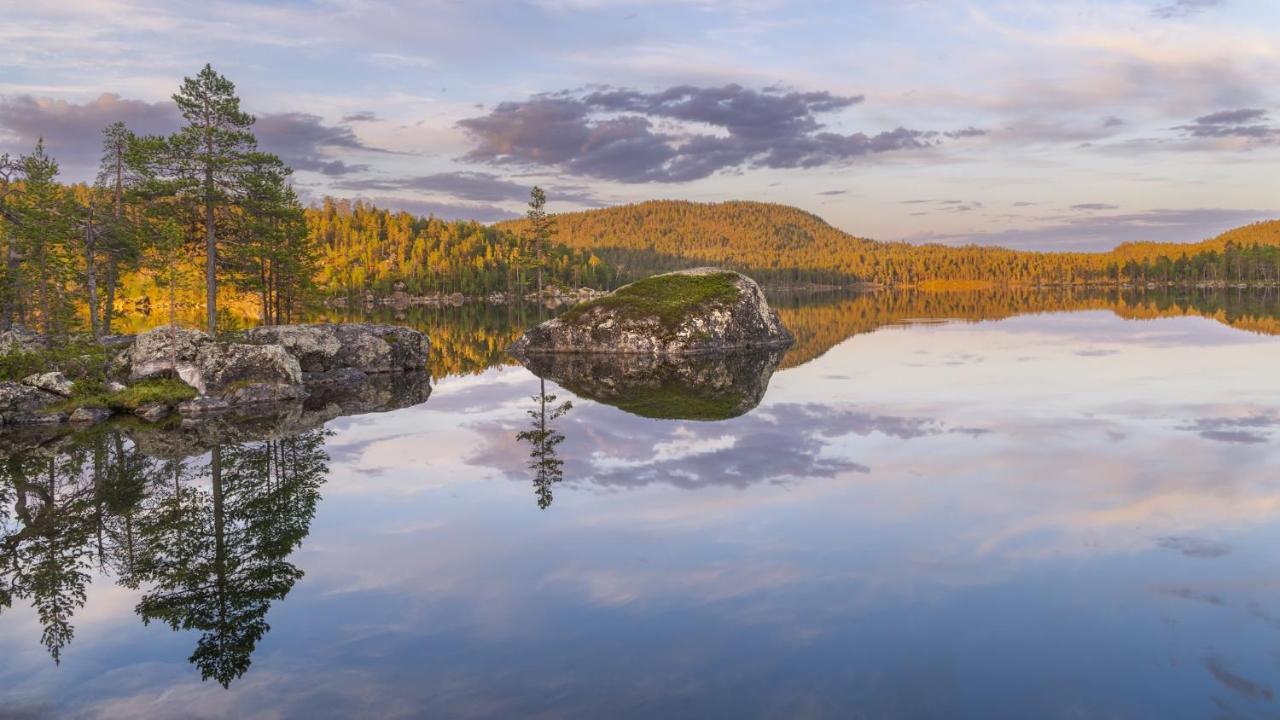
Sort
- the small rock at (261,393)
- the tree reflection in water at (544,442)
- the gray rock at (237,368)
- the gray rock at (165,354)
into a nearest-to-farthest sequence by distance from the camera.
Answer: the tree reflection in water at (544,442) < the small rock at (261,393) < the gray rock at (237,368) < the gray rock at (165,354)

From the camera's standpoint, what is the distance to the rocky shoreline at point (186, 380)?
28.0m

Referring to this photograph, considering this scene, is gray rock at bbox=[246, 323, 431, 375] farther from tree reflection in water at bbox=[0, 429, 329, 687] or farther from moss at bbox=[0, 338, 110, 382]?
tree reflection in water at bbox=[0, 429, 329, 687]

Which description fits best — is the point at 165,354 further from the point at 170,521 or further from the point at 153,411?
the point at 170,521

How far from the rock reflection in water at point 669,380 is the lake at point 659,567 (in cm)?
256

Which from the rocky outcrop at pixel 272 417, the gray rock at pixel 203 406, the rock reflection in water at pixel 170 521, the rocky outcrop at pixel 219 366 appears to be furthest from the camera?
the rocky outcrop at pixel 219 366

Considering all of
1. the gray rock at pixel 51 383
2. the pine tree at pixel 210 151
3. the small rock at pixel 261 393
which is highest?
the pine tree at pixel 210 151

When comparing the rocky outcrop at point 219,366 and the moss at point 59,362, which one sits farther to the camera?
the rocky outcrop at point 219,366

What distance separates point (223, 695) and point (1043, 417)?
2338 centimetres

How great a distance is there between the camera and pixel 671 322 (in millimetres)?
50094

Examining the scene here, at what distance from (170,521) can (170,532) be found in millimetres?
777

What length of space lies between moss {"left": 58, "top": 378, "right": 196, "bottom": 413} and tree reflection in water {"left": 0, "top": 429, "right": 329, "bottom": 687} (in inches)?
269

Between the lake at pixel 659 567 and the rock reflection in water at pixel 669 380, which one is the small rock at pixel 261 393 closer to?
the lake at pixel 659 567

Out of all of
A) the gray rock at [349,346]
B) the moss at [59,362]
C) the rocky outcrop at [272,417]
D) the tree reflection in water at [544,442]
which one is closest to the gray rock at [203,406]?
the rocky outcrop at [272,417]

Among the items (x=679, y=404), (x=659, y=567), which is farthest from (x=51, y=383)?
(x=659, y=567)
